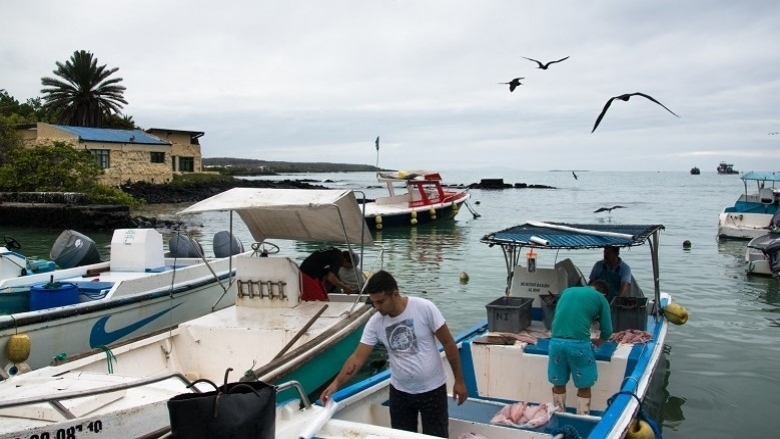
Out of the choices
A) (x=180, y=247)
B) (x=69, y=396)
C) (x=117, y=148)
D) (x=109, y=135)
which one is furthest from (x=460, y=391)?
(x=109, y=135)

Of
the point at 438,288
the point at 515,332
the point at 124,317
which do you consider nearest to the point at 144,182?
the point at 438,288

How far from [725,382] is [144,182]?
147 ft

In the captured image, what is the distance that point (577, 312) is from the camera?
6613 millimetres

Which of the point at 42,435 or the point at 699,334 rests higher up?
the point at 42,435

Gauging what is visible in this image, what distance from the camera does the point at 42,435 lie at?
492 centimetres

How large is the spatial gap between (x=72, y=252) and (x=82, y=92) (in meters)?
48.9

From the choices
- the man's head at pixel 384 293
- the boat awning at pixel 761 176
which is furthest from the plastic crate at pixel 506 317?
the boat awning at pixel 761 176

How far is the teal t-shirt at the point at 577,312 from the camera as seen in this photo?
6.61 meters

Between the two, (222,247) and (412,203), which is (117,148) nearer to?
(412,203)

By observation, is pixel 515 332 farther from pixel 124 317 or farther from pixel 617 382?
pixel 124 317

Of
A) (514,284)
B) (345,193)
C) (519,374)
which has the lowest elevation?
(519,374)

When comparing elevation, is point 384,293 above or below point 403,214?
above

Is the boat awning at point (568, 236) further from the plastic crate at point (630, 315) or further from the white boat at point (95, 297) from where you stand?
the white boat at point (95, 297)

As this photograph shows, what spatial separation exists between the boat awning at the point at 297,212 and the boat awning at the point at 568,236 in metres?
2.06
